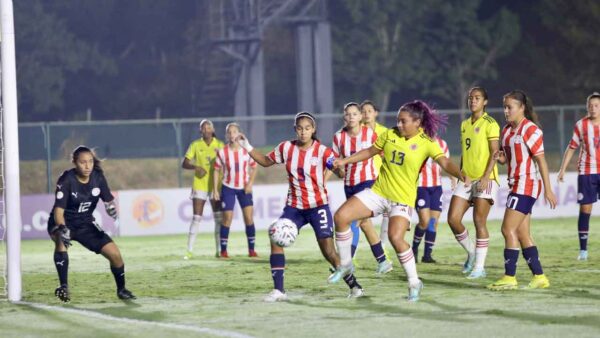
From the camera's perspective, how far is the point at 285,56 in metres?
66.2

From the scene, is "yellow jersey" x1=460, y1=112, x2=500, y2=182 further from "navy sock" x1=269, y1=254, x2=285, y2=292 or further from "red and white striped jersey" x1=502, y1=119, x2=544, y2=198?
"navy sock" x1=269, y1=254, x2=285, y2=292

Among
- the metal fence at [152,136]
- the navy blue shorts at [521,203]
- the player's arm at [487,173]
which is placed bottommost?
the navy blue shorts at [521,203]

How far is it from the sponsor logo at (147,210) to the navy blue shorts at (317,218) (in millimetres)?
14128

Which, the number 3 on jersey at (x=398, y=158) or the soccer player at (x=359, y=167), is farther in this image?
the soccer player at (x=359, y=167)

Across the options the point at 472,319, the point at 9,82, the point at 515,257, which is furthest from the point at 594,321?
the point at 9,82

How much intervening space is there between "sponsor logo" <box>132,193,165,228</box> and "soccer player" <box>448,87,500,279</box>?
506 inches

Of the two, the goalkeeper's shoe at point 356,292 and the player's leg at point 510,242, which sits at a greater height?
the player's leg at point 510,242

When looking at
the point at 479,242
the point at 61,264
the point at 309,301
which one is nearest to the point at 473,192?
the point at 479,242

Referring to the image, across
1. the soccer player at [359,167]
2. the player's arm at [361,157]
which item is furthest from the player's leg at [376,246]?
the player's arm at [361,157]

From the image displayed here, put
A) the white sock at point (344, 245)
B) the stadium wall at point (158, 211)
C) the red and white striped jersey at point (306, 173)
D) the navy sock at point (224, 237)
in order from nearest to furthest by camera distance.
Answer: the white sock at point (344, 245) → the red and white striped jersey at point (306, 173) → the navy sock at point (224, 237) → the stadium wall at point (158, 211)

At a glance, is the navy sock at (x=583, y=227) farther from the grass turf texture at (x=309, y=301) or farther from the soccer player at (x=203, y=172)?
the soccer player at (x=203, y=172)

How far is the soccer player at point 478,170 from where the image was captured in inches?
556

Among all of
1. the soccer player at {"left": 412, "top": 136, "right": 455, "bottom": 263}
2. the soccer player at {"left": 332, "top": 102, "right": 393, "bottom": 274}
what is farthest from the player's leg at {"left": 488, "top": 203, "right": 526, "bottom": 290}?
the soccer player at {"left": 412, "top": 136, "right": 455, "bottom": 263}

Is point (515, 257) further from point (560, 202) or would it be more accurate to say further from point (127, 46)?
point (127, 46)
